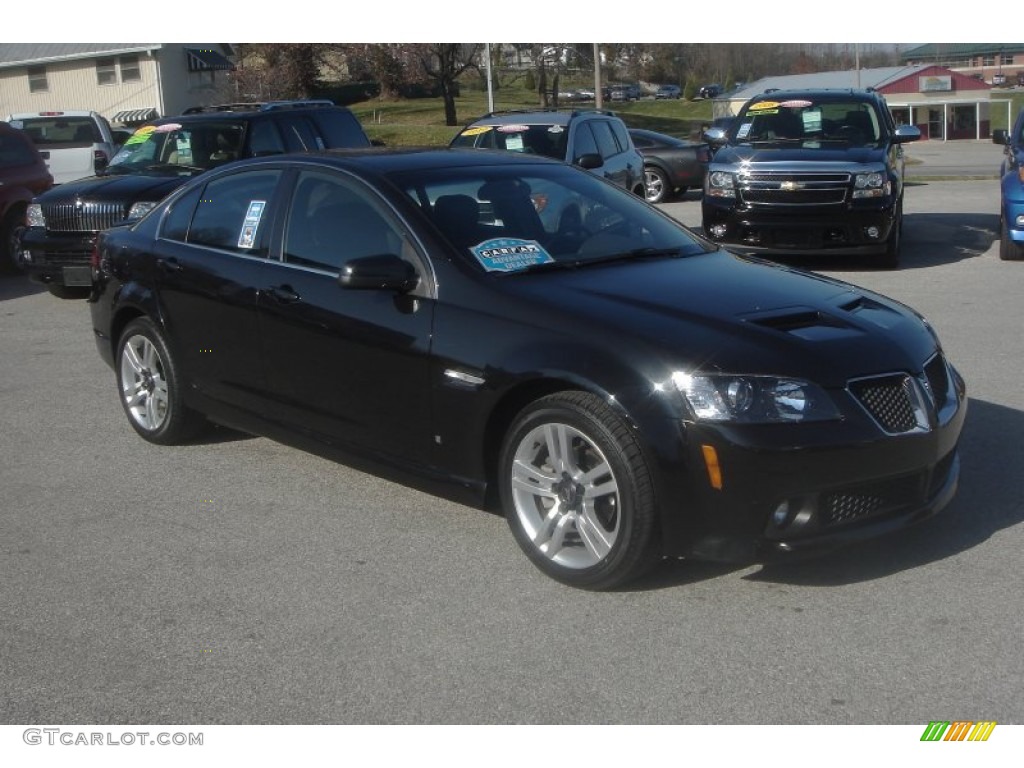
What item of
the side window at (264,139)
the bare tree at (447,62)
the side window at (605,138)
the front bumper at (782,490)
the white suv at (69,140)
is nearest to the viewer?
the front bumper at (782,490)

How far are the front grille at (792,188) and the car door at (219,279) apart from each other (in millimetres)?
7549

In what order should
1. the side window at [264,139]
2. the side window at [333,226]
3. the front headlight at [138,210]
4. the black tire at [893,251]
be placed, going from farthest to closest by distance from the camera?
the black tire at [893,251], the side window at [264,139], the front headlight at [138,210], the side window at [333,226]

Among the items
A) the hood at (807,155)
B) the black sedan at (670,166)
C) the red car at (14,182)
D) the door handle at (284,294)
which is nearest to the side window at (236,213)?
the door handle at (284,294)

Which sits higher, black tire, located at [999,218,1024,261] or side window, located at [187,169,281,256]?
side window, located at [187,169,281,256]

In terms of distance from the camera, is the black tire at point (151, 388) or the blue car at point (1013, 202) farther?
the blue car at point (1013, 202)

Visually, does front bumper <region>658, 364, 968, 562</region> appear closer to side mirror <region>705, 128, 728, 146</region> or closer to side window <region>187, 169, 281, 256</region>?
side window <region>187, 169, 281, 256</region>

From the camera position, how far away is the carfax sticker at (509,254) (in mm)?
5262

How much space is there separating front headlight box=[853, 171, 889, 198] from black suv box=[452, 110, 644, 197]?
2615mm

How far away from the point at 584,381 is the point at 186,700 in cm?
176

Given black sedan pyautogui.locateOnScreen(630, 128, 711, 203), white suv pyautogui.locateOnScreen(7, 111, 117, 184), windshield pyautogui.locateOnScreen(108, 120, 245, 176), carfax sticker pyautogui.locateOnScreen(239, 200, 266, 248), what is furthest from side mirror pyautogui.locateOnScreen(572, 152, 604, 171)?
black sedan pyautogui.locateOnScreen(630, 128, 711, 203)

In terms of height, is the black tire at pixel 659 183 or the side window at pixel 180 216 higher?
the side window at pixel 180 216

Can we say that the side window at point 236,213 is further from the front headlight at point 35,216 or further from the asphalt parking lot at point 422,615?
the front headlight at point 35,216

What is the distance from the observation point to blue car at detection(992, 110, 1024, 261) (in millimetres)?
12766

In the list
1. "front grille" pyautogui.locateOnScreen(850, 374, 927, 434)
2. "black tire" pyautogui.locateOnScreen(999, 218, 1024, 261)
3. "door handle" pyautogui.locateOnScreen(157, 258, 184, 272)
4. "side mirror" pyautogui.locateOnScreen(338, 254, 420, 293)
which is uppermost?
"side mirror" pyautogui.locateOnScreen(338, 254, 420, 293)
